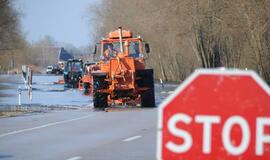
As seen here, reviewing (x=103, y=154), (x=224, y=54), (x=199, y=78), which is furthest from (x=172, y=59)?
(x=199, y=78)

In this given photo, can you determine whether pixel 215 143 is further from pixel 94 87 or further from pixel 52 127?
pixel 94 87

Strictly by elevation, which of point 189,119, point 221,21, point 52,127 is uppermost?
point 221,21

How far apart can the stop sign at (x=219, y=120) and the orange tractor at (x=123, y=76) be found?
863 inches

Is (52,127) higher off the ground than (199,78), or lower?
lower

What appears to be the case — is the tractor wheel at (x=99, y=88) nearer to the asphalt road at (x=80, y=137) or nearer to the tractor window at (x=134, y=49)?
the tractor window at (x=134, y=49)

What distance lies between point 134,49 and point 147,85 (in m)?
2.02

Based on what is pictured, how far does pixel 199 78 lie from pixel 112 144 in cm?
953

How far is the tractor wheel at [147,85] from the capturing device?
28.2 metres

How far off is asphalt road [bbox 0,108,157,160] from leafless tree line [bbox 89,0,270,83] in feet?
79.1

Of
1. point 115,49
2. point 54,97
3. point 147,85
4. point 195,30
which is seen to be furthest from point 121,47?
point 195,30

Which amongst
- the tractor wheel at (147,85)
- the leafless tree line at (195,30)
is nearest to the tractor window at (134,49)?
the tractor wheel at (147,85)

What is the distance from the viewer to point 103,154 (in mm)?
13094

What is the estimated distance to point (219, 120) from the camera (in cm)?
541

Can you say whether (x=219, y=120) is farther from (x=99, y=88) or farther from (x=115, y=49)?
(x=115, y=49)
